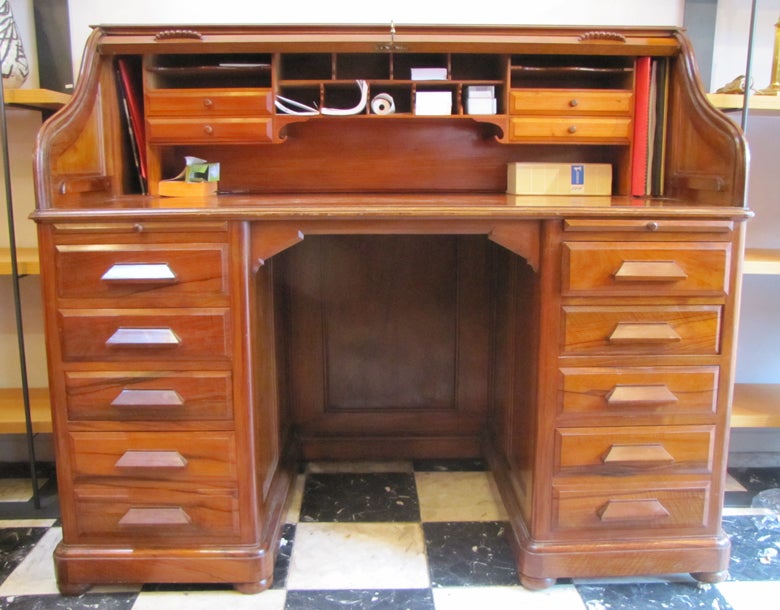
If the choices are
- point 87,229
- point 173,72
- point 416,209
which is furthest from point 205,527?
point 173,72

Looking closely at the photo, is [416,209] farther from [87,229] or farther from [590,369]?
[87,229]

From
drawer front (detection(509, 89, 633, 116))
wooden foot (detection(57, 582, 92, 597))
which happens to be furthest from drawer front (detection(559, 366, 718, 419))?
wooden foot (detection(57, 582, 92, 597))

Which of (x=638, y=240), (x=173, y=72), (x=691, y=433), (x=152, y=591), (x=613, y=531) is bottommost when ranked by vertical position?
(x=152, y=591)

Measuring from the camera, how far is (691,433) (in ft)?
5.36

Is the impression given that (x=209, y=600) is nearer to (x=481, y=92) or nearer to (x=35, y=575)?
(x=35, y=575)

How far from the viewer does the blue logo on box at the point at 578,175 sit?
6.53ft

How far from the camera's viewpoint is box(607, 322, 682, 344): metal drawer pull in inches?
61.9

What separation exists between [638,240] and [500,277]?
1.97ft

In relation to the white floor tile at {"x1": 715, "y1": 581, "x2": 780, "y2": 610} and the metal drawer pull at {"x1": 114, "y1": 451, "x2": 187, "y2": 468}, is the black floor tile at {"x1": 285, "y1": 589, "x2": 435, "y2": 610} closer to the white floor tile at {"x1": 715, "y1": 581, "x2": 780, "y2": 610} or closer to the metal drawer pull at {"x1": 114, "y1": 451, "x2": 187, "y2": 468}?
the metal drawer pull at {"x1": 114, "y1": 451, "x2": 187, "y2": 468}

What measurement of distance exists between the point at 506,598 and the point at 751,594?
0.59m

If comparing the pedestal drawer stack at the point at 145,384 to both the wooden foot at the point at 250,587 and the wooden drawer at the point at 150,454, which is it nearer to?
the wooden drawer at the point at 150,454

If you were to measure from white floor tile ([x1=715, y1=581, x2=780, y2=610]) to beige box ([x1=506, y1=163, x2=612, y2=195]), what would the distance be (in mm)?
1084

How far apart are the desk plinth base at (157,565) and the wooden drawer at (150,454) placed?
0.18 meters

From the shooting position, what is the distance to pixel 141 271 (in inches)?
60.3
